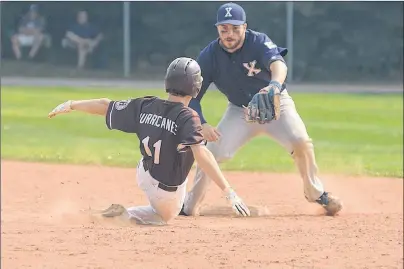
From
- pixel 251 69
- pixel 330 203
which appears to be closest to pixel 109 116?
pixel 251 69

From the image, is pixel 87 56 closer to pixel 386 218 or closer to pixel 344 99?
pixel 344 99

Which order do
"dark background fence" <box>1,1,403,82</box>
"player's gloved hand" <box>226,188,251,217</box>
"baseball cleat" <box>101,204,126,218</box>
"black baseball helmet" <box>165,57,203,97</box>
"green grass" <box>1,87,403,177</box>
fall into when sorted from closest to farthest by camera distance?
"player's gloved hand" <box>226,188,251,217</box>, "black baseball helmet" <box>165,57,203,97</box>, "baseball cleat" <box>101,204,126,218</box>, "green grass" <box>1,87,403,177</box>, "dark background fence" <box>1,1,403,82</box>

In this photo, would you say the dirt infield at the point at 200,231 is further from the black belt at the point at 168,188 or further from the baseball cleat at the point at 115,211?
the black belt at the point at 168,188

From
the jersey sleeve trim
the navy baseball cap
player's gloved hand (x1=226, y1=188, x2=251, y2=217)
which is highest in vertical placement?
the navy baseball cap

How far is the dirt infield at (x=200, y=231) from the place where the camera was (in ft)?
19.4

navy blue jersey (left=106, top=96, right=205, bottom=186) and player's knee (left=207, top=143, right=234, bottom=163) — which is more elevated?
navy blue jersey (left=106, top=96, right=205, bottom=186)

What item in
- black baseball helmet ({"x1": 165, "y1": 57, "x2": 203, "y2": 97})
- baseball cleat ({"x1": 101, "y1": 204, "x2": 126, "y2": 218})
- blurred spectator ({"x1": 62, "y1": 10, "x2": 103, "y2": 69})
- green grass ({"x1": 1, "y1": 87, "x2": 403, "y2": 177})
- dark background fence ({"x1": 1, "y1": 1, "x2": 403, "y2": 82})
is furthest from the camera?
blurred spectator ({"x1": 62, "y1": 10, "x2": 103, "y2": 69})

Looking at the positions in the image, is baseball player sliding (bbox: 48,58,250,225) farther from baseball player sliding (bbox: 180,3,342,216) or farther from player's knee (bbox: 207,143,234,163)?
player's knee (bbox: 207,143,234,163)

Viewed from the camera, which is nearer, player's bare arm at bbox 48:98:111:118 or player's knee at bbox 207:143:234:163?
player's bare arm at bbox 48:98:111:118

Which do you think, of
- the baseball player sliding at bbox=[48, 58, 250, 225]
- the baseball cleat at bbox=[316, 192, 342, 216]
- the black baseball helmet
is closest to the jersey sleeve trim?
the baseball player sliding at bbox=[48, 58, 250, 225]

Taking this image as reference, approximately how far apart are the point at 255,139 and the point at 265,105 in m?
7.42

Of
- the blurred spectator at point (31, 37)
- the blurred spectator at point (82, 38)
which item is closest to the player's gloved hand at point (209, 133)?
the blurred spectator at point (82, 38)

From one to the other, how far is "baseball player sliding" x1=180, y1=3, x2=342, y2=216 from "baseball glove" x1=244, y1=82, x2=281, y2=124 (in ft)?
0.21

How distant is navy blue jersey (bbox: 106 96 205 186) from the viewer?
632 cm
